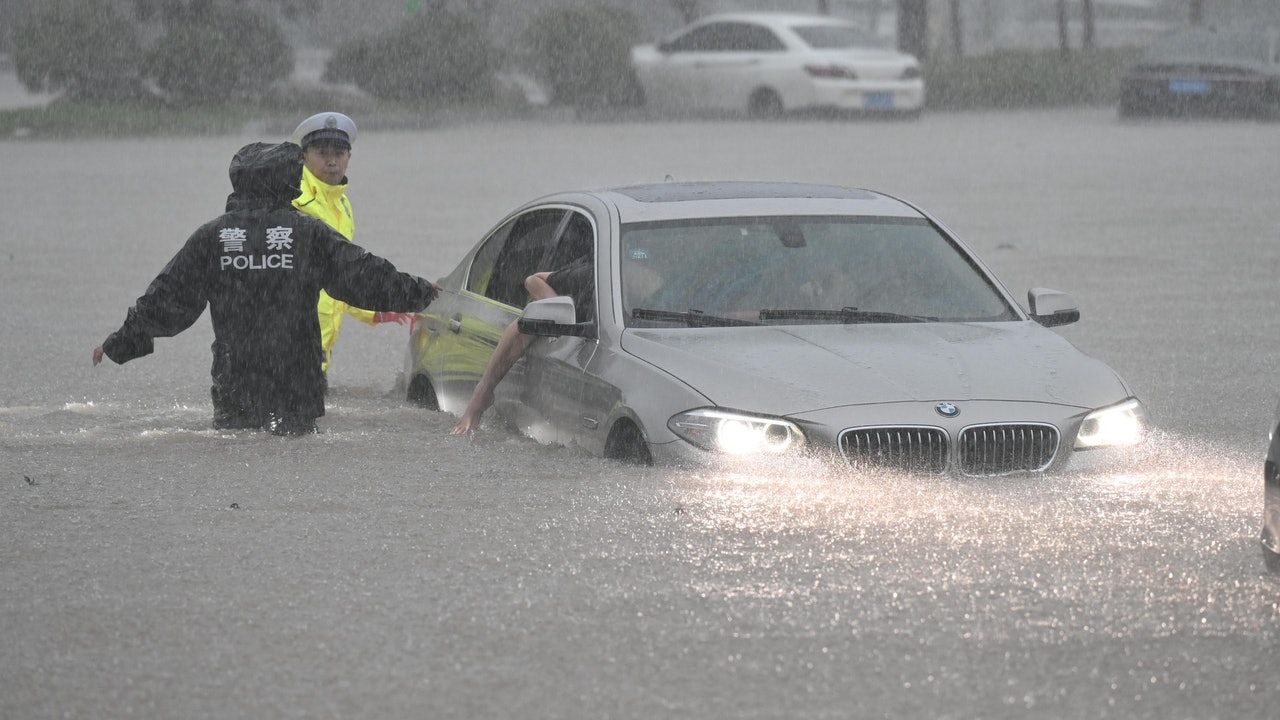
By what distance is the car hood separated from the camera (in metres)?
6.79

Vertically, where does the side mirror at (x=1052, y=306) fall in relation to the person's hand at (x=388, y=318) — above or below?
above

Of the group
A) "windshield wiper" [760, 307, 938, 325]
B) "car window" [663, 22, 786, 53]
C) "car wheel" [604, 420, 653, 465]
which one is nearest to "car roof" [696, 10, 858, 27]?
"car window" [663, 22, 786, 53]

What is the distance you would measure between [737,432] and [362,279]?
196cm

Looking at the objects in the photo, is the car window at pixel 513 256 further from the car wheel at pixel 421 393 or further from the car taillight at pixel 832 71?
the car taillight at pixel 832 71

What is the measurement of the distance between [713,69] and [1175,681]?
28.5 m

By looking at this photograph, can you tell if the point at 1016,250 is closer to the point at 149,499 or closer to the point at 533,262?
the point at 533,262

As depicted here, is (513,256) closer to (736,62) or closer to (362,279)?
(362,279)

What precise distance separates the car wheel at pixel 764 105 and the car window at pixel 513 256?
2343cm

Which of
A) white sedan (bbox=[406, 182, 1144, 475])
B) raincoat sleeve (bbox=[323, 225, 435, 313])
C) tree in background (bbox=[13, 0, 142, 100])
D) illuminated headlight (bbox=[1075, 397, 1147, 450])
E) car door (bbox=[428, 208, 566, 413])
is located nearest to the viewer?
white sedan (bbox=[406, 182, 1144, 475])

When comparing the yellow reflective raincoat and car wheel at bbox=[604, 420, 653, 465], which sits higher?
the yellow reflective raincoat

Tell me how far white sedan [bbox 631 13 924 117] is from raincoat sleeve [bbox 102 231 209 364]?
23848mm

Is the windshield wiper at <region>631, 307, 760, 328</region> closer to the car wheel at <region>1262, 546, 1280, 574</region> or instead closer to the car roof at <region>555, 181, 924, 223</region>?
the car roof at <region>555, 181, 924, 223</region>

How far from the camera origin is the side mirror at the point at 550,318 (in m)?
7.51

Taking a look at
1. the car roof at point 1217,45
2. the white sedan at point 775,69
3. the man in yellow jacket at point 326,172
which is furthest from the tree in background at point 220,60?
the man in yellow jacket at point 326,172
